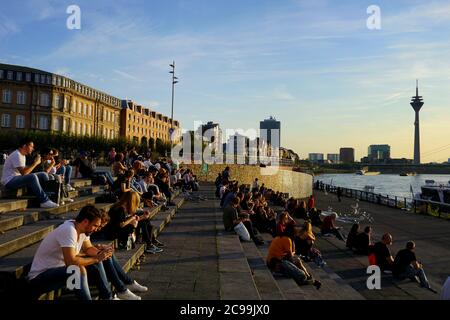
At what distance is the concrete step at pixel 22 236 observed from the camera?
573cm

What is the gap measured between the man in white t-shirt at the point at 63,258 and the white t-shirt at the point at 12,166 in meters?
4.51

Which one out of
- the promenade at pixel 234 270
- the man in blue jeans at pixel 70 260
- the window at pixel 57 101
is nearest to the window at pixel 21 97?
the window at pixel 57 101

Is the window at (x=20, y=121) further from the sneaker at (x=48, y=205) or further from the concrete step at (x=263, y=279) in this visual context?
the concrete step at (x=263, y=279)

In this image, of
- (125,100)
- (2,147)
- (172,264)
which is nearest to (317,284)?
(172,264)

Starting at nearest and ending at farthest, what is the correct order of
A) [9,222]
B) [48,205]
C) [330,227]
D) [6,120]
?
[9,222] → [48,205] → [330,227] → [6,120]

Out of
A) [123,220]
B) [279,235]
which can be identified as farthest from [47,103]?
[123,220]

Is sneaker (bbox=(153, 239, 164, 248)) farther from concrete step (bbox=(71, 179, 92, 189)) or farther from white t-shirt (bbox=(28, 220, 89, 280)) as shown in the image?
concrete step (bbox=(71, 179, 92, 189))

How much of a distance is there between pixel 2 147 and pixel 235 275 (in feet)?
140

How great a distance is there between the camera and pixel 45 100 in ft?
184

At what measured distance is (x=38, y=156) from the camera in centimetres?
902

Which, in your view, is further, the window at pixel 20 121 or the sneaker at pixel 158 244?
the window at pixel 20 121

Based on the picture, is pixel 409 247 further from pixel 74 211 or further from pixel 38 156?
pixel 38 156

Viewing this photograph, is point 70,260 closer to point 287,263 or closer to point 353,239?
point 287,263

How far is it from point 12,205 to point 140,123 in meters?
81.6
